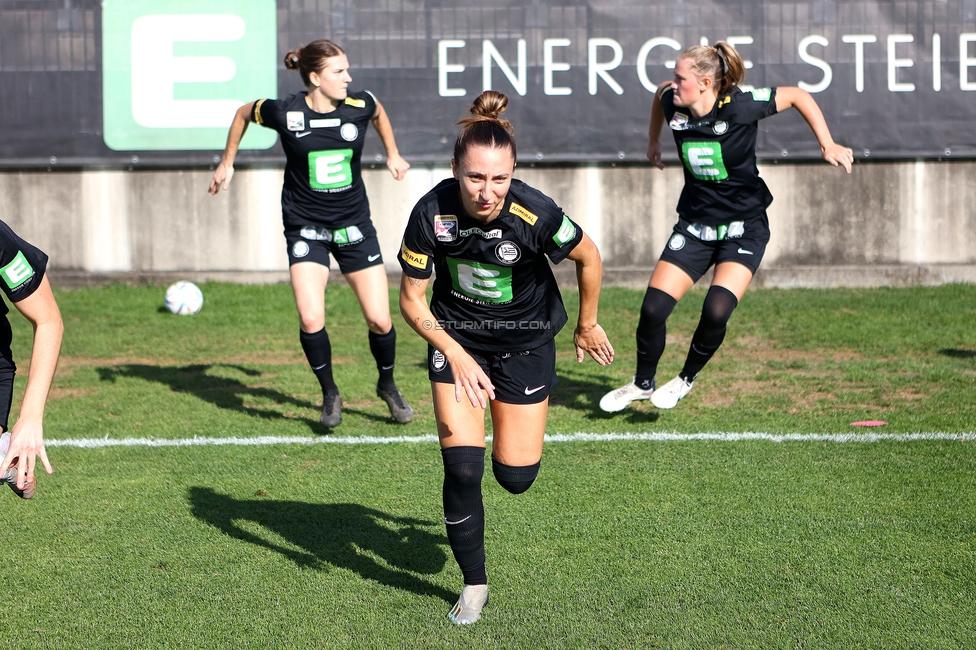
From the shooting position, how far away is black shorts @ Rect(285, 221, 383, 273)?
7.36 m

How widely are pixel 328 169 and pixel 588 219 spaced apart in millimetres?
5653

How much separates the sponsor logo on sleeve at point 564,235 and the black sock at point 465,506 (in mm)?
914

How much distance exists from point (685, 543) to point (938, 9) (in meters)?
9.47

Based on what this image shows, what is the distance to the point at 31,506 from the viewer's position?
559 cm

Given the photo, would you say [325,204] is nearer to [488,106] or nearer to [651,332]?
[651,332]

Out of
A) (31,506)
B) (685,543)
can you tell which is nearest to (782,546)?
(685,543)

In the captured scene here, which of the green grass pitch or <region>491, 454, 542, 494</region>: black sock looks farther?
<region>491, 454, 542, 494</region>: black sock

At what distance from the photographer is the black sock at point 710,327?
6.92 m

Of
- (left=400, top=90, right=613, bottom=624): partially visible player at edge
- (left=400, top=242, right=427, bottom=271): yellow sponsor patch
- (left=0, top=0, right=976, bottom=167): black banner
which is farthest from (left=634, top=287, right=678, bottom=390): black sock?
(left=0, top=0, right=976, bottom=167): black banner

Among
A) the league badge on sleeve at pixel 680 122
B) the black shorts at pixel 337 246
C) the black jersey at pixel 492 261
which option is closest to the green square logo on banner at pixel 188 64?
the black shorts at pixel 337 246

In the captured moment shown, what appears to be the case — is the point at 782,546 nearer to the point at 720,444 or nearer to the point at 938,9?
the point at 720,444

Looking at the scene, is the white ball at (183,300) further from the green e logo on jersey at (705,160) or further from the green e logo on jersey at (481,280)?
the green e logo on jersey at (481,280)

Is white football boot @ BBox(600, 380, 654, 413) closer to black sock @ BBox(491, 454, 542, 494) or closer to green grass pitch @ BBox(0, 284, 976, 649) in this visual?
green grass pitch @ BBox(0, 284, 976, 649)

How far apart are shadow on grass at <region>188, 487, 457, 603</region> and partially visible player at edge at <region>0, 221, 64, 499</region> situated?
1.57 meters
